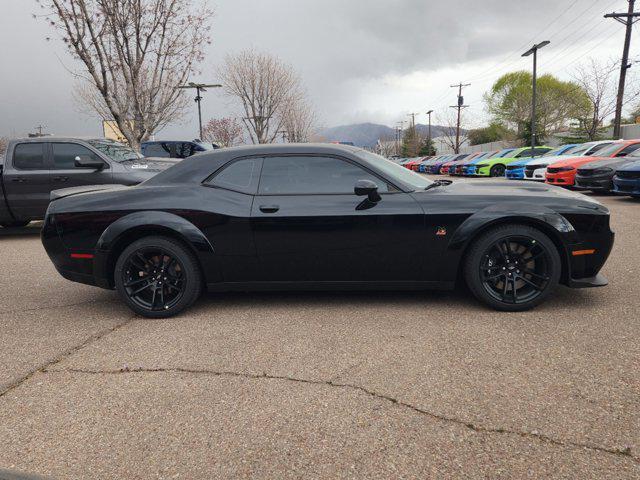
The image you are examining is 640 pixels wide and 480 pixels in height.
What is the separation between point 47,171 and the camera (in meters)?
8.05

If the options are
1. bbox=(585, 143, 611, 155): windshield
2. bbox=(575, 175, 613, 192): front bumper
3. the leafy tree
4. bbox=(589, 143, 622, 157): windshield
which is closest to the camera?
bbox=(575, 175, 613, 192): front bumper

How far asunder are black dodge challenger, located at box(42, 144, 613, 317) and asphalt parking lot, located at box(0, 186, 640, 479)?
278mm

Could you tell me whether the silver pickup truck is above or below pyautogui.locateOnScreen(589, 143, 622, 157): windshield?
below

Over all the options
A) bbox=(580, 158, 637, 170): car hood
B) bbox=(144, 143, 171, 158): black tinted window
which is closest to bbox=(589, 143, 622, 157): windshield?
bbox=(580, 158, 637, 170): car hood

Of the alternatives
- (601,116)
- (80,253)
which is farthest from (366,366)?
(601,116)

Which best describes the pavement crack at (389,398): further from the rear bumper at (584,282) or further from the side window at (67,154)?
the side window at (67,154)

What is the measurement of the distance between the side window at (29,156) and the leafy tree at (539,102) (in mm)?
47691

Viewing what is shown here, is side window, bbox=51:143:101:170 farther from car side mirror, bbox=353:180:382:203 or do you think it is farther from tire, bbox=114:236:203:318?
car side mirror, bbox=353:180:382:203

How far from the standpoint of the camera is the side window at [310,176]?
3.78 meters

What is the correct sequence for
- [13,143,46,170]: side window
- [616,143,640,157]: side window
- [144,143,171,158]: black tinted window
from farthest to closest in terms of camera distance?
[144,143,171,158]: black tinted window → [616,143,640,157]: side window → [13,143,46,170]: side window

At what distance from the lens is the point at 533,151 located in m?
22.4

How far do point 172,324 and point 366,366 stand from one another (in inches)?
67.8

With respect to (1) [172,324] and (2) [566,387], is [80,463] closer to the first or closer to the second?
(1) [172,324]

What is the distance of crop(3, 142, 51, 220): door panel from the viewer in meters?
8.00
